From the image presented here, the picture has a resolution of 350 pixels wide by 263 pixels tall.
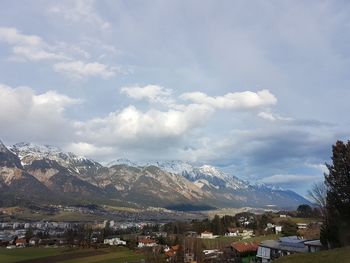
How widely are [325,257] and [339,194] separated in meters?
10.7

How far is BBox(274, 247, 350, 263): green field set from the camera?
38000mm

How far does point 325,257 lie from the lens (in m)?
40.2

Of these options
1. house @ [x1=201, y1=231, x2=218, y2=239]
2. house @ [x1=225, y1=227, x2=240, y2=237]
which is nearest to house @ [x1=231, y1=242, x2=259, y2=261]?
house @ [x1=201, y1=231, x2=218, y2=239]

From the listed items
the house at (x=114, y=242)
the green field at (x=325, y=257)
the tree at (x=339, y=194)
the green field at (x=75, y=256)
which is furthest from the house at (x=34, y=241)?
the green field at (x=325, y=257)

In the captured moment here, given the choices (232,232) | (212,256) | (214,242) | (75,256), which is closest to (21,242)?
(75,256)

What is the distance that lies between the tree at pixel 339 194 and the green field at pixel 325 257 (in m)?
6.47

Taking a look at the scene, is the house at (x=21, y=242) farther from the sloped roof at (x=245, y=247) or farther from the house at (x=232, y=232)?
the sloped roof at (x=245, y=247)

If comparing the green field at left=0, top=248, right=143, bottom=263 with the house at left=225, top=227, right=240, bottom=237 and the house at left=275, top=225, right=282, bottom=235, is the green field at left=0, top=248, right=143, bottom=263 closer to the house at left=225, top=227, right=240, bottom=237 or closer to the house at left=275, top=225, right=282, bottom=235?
the house at left=225, top=227, right=240, bottom=237

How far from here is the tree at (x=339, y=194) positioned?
47.5 m

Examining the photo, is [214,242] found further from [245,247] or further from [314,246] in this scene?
[314,246]

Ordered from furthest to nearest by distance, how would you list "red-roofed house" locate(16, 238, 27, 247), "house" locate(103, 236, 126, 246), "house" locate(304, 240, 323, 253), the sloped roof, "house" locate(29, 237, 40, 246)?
"house" locate(29, 237, 40, 246) < "red-roofed house" locate(16, 238, 27, 247) < "house" locate(103, 236, 126, 246) < the sloped roof < "house" locate(304, 240, 323, 253)

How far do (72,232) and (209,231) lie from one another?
54.8 meters

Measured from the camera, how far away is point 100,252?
424 feet

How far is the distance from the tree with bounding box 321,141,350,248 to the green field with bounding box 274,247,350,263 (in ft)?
21.2
